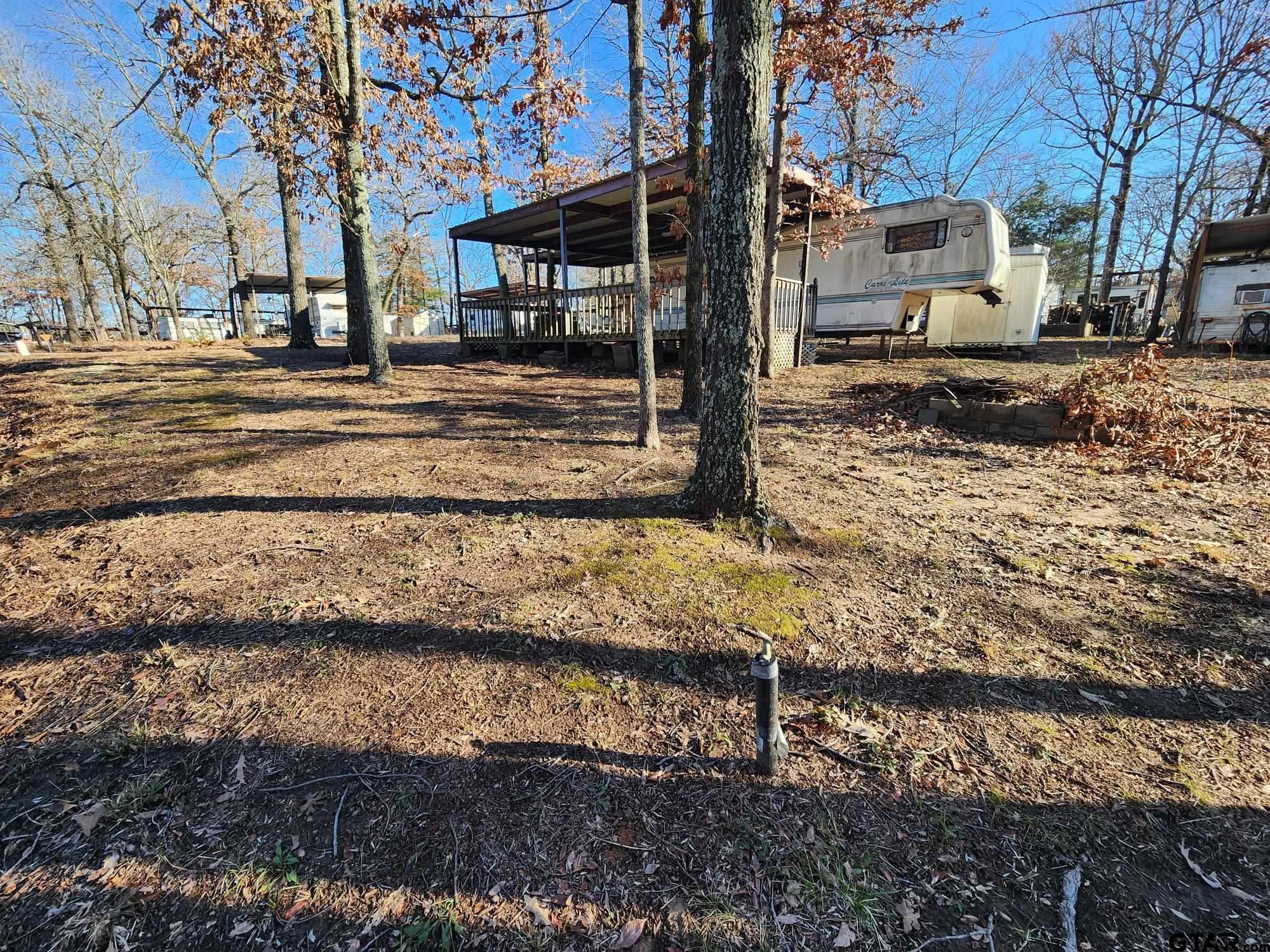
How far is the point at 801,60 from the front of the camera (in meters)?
7.41

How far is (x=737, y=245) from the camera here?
10.2 ft

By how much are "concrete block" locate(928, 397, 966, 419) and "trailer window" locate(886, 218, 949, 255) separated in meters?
6.68

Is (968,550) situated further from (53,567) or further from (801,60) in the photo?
(801,60)

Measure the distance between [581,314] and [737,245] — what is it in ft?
33.0

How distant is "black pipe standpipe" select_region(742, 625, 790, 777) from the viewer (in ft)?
5.40

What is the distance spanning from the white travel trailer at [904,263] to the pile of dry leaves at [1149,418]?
19.5ft

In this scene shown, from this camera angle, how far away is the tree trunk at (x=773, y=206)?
8.41 meters

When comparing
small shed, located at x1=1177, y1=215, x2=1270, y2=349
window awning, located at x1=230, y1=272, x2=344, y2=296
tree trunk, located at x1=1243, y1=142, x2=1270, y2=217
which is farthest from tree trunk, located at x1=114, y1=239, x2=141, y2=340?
tree trunk, located at x1=1243, y1=142, x2=1270, y2=217

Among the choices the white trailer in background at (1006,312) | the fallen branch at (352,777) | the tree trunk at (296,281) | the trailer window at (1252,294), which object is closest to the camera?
the fallen branch at (352,777)

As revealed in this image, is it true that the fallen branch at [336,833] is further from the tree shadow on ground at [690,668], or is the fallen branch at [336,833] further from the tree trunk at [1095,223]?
the tree trunk at [1095,223]

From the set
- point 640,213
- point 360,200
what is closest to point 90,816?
point 640,213

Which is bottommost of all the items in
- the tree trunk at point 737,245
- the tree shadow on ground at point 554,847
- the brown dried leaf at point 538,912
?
the brown dried leaf at point 538,912

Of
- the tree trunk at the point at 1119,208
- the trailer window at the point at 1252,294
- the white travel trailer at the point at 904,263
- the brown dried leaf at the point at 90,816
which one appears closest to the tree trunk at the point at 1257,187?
the tree trunk at the point at 1119,208

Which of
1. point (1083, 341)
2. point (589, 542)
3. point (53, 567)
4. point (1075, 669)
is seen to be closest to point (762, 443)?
point (589, 542)
